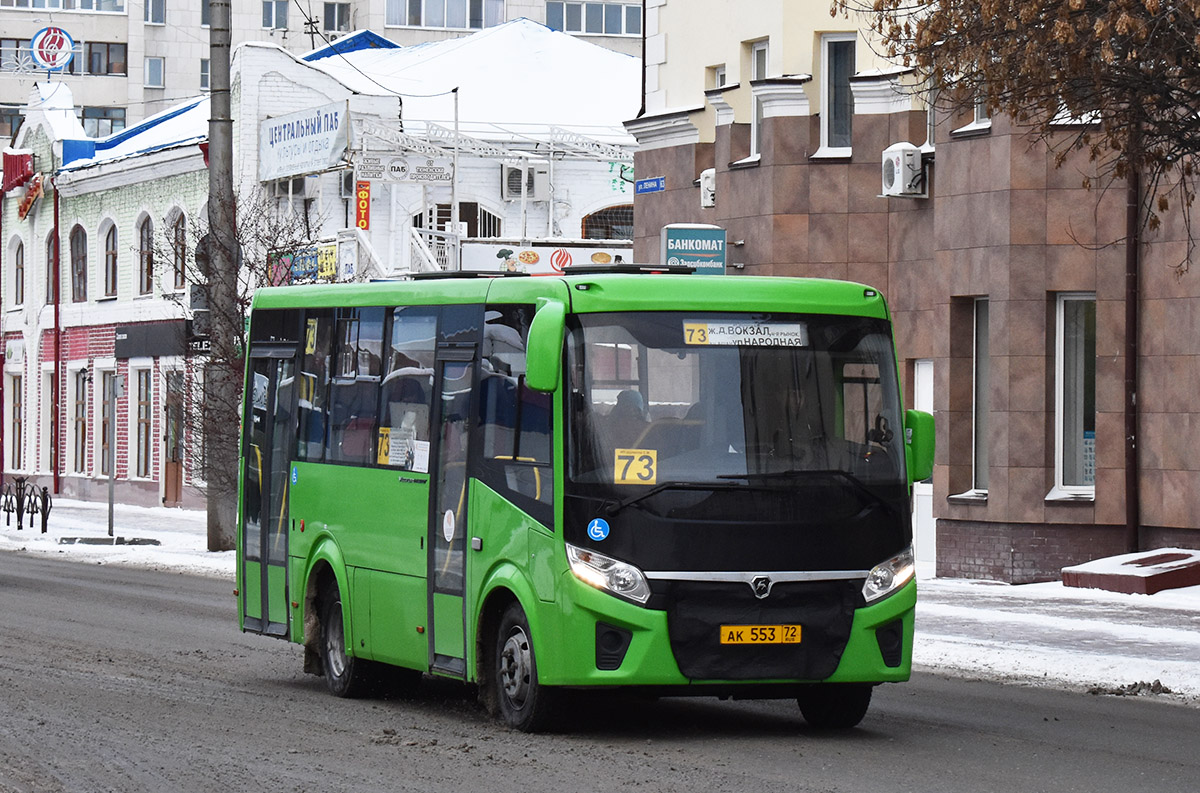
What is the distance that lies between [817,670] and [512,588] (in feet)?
5.47

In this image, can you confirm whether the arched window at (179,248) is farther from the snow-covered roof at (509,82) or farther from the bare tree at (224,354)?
the snow-covered roof at (509,82)

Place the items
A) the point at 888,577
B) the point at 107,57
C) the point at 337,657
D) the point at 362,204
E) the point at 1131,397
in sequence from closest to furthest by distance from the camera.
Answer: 1. the point at 888,577
2. the point at 337,657
3. the point at 1131,397
4. the point at 362,204
5. the point at 107,57

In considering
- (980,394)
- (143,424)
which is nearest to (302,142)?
(143,424)

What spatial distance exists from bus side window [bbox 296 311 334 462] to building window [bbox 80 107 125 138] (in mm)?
71095

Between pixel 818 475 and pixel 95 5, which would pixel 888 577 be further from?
pixel 95 5

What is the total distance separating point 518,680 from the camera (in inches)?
489

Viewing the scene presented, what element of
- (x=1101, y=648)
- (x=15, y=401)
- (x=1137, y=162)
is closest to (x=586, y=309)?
(x=1137, y=162)

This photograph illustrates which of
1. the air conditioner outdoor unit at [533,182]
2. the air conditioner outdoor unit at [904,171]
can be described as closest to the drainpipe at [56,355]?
the air conditioner outdoor unit at [533,182]

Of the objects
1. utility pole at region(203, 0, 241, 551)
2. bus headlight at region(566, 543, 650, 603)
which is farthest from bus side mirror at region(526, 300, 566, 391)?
utility pole at region(203, 0, 241, 551)

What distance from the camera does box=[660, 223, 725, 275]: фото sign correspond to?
1081 inches

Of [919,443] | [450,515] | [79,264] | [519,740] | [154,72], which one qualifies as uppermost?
[154,72]

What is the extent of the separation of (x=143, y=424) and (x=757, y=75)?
82.4ft

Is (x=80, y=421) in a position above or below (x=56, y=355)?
below

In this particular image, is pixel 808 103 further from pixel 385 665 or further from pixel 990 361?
pixel 385 665
